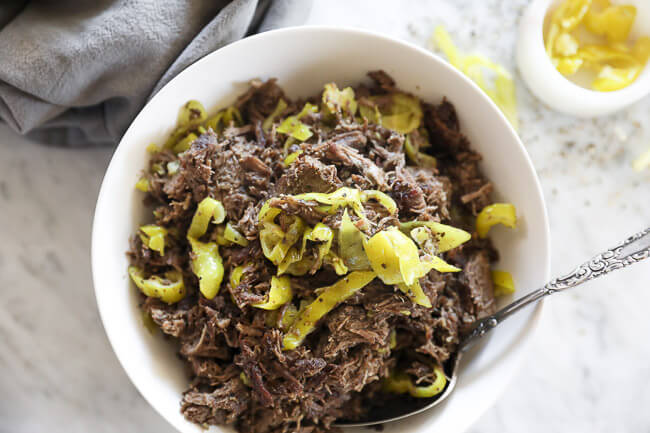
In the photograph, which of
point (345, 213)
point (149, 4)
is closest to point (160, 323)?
point (345, 213)

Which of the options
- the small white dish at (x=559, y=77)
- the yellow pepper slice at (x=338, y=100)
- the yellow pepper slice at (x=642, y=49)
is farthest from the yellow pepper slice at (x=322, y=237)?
the yellow pepper slice at (x=642, y=49)

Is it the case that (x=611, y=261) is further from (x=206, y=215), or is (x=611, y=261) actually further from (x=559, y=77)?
(x=206, y=215)

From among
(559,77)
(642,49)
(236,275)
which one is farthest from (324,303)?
(642,49)

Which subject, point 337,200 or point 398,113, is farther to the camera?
point 398,113

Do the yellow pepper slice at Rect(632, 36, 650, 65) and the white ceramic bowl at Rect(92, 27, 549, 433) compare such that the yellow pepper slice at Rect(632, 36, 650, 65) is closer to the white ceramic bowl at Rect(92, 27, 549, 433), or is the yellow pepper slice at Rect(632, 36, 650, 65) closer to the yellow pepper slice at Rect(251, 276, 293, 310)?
the white ceramic bowl at Rect(92, 27, 549, 433)

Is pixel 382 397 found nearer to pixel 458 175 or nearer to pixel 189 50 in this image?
pixel 458 175

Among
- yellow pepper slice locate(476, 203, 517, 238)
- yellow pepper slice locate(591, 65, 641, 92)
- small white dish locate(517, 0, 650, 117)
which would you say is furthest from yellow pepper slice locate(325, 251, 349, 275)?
yellow pepper slice locate(591, 65, 641, 92)
